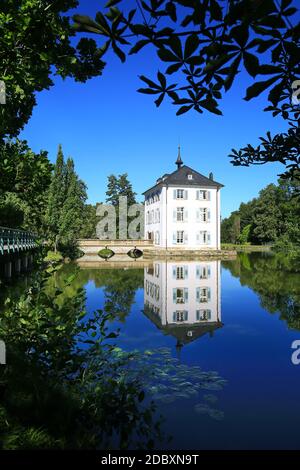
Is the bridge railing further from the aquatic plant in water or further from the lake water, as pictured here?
the aquatic plant in water

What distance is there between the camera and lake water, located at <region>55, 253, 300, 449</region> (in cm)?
443

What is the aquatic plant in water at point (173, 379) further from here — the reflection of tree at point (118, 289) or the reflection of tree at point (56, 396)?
the reflection of tree at point (118, 289)

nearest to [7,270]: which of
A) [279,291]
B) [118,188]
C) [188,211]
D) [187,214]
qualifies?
[279,291]

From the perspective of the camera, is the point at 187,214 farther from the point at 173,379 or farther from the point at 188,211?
the point at 173,379

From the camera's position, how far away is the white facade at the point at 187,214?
40.2 m

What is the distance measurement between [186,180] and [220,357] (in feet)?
115

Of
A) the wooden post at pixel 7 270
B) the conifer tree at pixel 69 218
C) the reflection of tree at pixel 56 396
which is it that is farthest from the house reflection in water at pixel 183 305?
the conifer tree at pixel 69 218

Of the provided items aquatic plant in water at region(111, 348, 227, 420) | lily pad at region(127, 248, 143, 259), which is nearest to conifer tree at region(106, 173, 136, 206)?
lily pad at region(127, 248, 143, 259)

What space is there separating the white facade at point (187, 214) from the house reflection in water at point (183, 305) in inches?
Answer: 741

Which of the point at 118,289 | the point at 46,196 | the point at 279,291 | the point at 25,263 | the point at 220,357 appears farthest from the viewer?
the point at 46,196

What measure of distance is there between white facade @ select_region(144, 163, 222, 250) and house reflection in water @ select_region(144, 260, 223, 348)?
1882 cm

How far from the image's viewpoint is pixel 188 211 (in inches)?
1609

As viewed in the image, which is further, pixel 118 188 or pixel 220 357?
pixel 118 188

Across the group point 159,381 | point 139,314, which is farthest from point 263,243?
point 159,381
